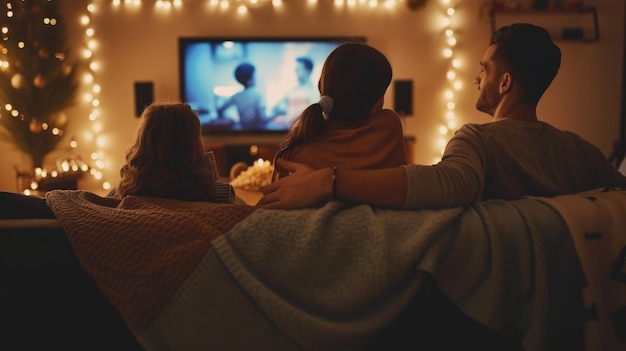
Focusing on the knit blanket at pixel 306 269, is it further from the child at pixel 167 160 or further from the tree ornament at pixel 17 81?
the tree ornament at pixel 17 81

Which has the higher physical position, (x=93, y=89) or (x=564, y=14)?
(x=564, y=14)

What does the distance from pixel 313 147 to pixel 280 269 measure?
400 millimetres

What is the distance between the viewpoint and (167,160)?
4.47 ft

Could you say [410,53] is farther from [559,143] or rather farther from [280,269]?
[280,269]

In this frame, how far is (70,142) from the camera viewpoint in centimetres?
468

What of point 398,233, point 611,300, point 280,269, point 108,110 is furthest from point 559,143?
point 108,110

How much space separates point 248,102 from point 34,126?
1.76 metres

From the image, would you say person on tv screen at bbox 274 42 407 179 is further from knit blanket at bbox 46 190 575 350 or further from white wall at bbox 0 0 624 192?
white wall at bbox 0 0 624 192

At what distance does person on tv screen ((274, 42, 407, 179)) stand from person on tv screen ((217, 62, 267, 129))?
11.5 feet

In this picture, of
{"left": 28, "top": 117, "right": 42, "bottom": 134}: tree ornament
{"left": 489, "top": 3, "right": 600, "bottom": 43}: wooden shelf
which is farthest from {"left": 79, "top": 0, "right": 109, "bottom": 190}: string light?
{"left": 489, "top": 3, "right": 600, "bottom": 43}: wooden shelf

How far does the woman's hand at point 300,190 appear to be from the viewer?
0.99 metres

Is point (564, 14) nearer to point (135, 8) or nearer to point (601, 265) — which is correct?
point (135, 8)

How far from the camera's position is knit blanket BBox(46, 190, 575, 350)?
881 mm

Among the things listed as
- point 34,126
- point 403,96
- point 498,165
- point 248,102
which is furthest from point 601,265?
point 34,126
